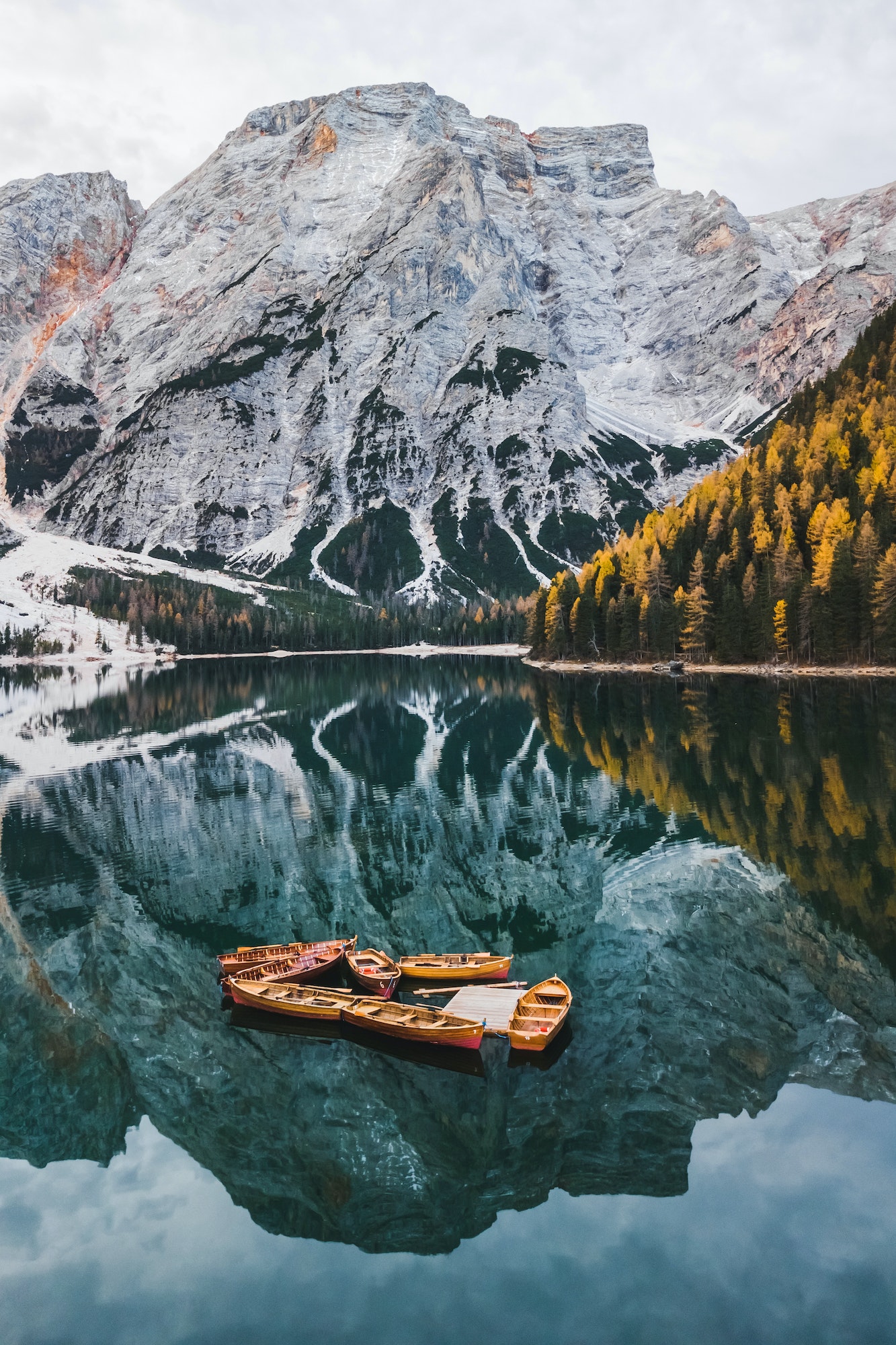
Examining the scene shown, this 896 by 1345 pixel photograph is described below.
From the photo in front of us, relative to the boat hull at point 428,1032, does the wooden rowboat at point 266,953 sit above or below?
below

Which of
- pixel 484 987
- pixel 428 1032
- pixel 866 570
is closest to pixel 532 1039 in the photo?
pixel 428 1032

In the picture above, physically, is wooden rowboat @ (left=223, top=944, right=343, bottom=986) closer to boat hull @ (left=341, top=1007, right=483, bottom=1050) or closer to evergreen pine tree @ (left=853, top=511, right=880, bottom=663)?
boat hull @ (left=341, top=1007, right=483, bottom=1050)

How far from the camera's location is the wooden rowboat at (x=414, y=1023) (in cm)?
2061

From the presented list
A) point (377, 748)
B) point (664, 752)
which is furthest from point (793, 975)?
point (377, 748)

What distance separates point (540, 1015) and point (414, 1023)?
11.6ft

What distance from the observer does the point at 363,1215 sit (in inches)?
595

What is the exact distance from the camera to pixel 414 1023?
2120cm

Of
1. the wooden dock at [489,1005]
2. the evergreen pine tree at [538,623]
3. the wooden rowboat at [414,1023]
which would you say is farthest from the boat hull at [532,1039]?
the evergreen pine tree at [538,623]

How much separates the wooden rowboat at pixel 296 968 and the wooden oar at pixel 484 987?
3.35m

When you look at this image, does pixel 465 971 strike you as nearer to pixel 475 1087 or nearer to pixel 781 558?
pixel 475 1087

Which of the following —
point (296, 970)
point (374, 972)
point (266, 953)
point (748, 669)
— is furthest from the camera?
point (748, 669)

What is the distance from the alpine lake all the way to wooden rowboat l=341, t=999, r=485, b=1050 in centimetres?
51

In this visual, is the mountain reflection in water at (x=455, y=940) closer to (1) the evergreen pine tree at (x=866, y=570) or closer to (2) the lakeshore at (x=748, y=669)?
(1) the evergreen pine tree at (x=866, y=570)

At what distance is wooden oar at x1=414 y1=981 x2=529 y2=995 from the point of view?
24.0m
